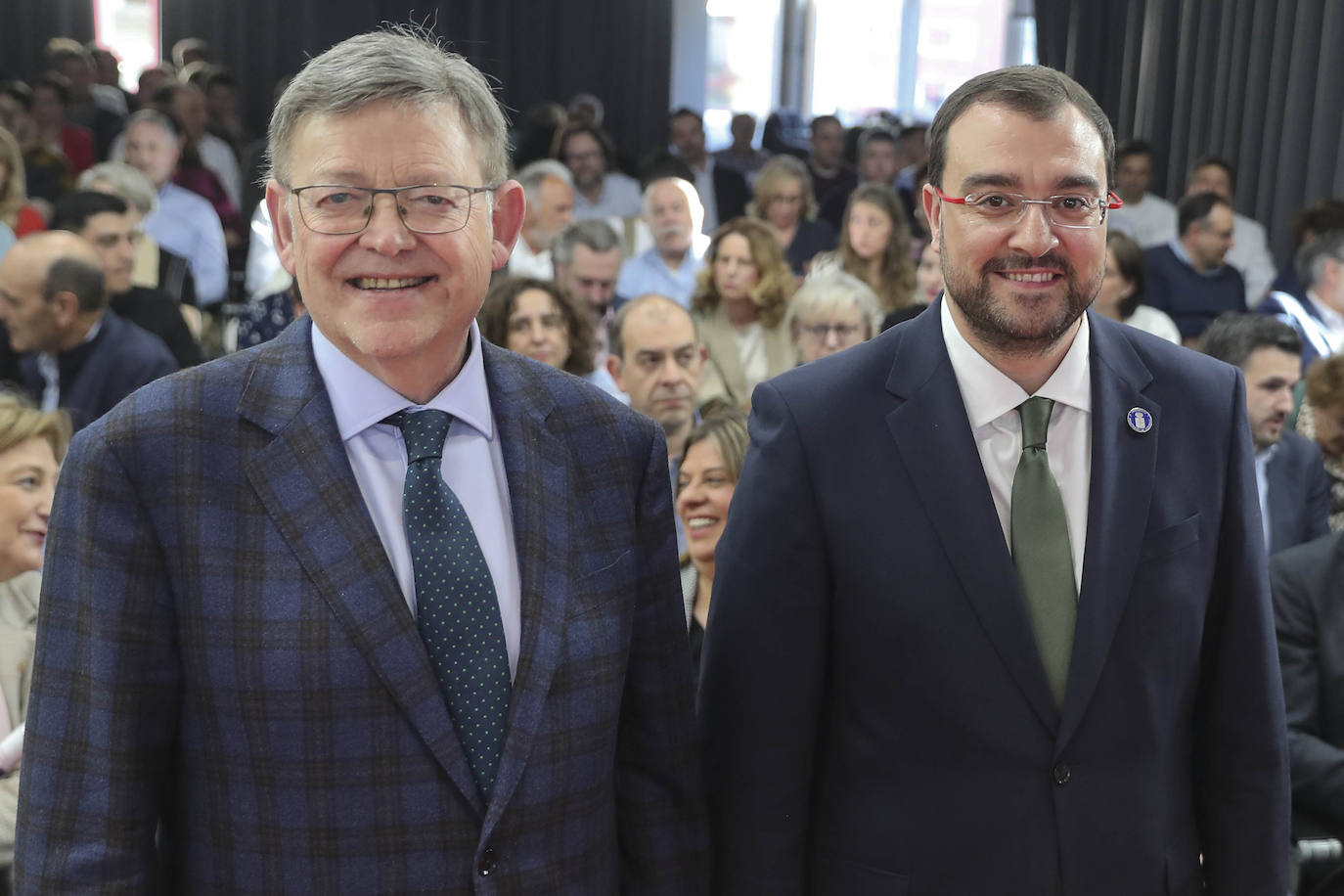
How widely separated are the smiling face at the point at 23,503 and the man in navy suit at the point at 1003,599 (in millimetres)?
1526

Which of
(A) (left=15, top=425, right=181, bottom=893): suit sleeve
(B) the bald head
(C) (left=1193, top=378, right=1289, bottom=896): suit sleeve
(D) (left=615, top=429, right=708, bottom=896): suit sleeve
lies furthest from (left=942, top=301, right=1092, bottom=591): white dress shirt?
(B) the bald head

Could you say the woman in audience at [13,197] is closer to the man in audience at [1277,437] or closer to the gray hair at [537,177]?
the gray hair at [537,177]

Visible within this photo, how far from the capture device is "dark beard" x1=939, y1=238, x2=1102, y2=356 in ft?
5.02

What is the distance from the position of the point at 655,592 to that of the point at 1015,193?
1.79 ft

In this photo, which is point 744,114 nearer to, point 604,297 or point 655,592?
point 604,297

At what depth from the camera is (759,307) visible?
517cm

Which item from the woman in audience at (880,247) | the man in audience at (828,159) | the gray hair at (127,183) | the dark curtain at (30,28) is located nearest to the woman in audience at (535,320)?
the woman in audience at (880,247)

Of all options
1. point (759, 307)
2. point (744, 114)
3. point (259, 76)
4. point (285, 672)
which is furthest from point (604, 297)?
point (259, 76)

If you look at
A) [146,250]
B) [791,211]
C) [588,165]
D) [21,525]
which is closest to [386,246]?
[21,525]

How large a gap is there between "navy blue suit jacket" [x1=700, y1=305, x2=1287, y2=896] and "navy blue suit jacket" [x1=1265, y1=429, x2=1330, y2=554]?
7.30ft

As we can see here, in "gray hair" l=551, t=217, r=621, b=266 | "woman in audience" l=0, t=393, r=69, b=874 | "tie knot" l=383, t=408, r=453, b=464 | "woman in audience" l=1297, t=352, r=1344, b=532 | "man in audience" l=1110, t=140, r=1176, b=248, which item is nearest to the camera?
"tie knot" l=383, t=408, r=453, b=464

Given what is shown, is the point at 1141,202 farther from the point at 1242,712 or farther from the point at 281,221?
the point at 281,221

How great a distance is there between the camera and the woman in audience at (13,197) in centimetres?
562

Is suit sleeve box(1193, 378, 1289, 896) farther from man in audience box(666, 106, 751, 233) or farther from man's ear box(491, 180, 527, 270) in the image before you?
man in audience box(666, 106, 751, 233)
